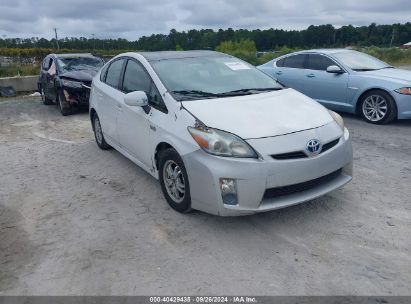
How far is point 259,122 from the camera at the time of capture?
3502 millimetres

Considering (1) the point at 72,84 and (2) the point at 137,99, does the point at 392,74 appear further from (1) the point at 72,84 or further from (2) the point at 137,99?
(1) the point at 72,84

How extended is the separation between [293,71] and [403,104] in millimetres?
2616

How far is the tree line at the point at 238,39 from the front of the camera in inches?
3068

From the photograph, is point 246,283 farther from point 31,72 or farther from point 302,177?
point 31,72

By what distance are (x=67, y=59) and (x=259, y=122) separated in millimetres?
8643

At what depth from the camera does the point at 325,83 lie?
786 centimetres

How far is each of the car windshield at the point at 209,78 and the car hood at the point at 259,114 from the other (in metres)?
0.20

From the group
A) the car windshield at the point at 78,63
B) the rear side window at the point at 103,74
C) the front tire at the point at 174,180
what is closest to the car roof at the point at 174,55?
the rear side window at the point at 103,74

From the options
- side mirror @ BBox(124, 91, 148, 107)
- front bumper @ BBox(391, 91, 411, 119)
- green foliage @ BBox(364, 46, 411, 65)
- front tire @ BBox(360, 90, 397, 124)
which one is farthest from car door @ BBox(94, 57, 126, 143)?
green foliage @ BBox(364, 46, 411, 65)

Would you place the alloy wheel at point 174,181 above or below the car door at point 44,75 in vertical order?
below

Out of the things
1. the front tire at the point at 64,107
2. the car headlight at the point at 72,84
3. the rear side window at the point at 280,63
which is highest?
the rear side window at the point at 280,63

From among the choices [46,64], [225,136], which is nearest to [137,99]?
[225,136]

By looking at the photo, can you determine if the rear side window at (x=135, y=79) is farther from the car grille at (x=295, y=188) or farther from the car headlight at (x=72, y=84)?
the car headlight at (x=72, y=84)

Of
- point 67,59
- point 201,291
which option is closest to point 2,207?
point 201,291
